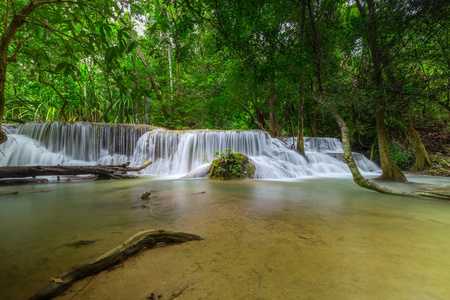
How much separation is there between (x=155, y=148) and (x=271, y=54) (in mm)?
8833

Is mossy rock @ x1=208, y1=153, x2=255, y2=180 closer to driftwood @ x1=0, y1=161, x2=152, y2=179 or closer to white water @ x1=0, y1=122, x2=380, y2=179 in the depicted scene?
white water @ x1=0, y1=122, x2=380, y2=179

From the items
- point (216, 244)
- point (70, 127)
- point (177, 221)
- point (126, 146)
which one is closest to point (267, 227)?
point (216, 244)

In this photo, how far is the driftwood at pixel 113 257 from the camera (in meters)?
0.88

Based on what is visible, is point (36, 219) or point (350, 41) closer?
point (36, 219)

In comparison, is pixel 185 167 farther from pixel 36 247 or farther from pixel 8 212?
pixel 36 247

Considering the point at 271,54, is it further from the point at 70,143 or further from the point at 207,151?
the point at 70,143

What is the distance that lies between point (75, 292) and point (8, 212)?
247 cm

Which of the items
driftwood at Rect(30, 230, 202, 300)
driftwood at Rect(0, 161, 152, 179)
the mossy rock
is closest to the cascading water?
the mossy rock

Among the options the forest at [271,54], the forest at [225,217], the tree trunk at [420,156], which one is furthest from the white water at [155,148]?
the forest at [225,217]

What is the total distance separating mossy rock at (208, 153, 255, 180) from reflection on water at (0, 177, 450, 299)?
377 centimetres

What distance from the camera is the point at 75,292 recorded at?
35.7 inches

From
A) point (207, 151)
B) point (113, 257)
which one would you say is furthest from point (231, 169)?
point (113, 257)

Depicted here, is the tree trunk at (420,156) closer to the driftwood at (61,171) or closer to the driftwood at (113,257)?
the driftwood at (113,257)

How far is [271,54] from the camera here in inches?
95.3
